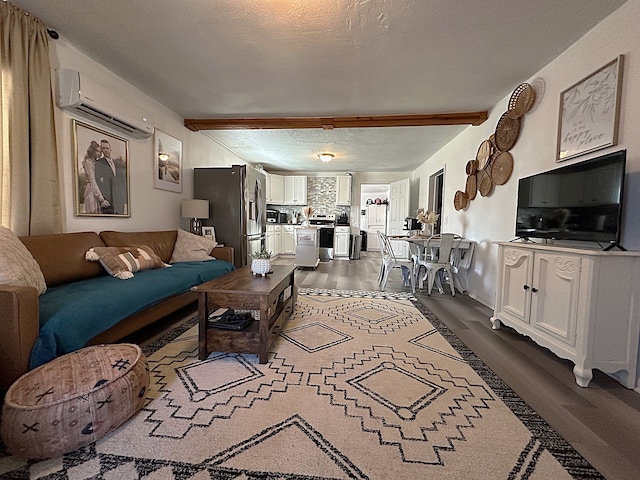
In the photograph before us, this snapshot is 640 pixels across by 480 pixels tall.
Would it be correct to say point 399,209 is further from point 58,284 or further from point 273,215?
point 58,284

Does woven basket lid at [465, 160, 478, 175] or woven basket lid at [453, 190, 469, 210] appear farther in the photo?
woven basket lid at [453, 190, 469, 210]

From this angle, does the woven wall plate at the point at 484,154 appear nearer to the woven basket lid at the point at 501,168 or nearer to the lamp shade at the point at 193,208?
the woven basket lid at the point at 501,168

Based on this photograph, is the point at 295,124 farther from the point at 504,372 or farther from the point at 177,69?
the point at 504,372

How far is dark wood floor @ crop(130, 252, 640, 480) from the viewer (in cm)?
119

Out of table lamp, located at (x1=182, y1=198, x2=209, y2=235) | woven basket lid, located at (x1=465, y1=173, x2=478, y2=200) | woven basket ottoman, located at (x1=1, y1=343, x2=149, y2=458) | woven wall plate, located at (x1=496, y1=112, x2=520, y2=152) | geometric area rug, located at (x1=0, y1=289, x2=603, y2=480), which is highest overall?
woven wall plate, located at (x1=496, y1=112, x2=520, y2=152)

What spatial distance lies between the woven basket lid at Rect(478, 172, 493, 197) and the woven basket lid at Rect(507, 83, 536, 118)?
0.76 metres

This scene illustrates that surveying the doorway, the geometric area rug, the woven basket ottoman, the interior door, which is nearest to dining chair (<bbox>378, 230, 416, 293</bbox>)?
the geometric area rug

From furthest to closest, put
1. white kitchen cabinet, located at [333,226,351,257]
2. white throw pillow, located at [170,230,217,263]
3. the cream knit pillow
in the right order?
white kitchen cabinet, located at [333,226,351,257], white throw pillow, located at [170,230,217,263], the cream knit pillow

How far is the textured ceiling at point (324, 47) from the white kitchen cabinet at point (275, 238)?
3688 mm

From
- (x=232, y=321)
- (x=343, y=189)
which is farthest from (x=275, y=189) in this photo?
(x=232, y=321)

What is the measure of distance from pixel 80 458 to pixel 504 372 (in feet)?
7.57

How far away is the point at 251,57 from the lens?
2.51 meters

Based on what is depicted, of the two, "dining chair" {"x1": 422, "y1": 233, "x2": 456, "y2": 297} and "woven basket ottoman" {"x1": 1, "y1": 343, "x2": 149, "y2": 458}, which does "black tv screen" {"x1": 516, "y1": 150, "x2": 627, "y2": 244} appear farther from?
"woven basket ottoman" {"x1": 1, "y1": 343, "x2": 149, "y2": 458}

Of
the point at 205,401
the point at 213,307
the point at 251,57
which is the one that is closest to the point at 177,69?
the point at 251,57
